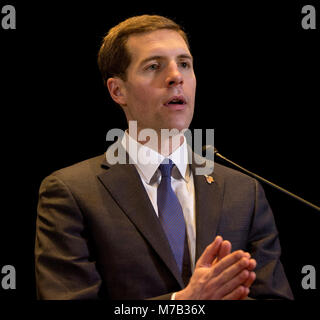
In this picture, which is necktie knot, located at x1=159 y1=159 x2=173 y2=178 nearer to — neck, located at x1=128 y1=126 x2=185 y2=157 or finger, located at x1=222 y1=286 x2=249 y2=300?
neck, located at x1=128 y1=126 x2=185 y2=157

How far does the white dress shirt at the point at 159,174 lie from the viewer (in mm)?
2295

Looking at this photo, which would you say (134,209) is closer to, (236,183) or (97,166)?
(97,166)

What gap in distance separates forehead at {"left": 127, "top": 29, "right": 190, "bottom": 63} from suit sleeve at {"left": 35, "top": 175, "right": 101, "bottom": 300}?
763 millimetres

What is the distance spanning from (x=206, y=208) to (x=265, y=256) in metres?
0.38

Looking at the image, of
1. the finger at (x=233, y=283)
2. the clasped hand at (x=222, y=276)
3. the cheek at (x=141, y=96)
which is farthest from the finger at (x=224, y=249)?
the cheek at (x=141, y=96)

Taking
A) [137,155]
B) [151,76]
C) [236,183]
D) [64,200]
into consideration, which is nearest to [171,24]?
[151,76]

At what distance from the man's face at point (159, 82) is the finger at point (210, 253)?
657 mm

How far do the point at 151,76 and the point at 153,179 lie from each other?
0.51m

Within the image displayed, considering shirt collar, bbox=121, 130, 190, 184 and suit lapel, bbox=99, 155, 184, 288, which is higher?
shirt collar, bbox=121, 130, 190, 184

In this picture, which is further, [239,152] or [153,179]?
[239,152]

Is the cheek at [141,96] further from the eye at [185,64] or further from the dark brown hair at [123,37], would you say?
the eye at [185,64]

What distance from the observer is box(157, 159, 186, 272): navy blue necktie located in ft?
7.14

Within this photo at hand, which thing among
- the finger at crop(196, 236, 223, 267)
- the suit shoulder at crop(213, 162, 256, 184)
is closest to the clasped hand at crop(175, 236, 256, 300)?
the finger at crop(196, 236, 223, 267)

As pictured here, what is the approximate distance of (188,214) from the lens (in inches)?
90.1
